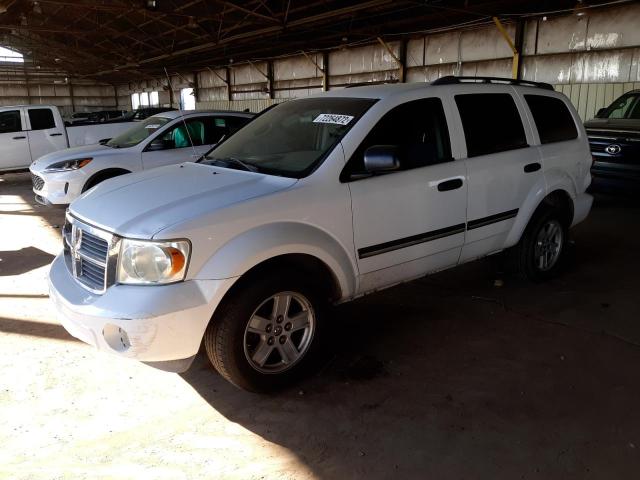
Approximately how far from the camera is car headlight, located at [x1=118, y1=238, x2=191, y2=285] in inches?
105

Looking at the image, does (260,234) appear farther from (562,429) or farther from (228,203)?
(562,429)

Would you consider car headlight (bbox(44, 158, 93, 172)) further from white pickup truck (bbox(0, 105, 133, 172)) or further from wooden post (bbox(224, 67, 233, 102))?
wooden post (bbox(224, 67, 233, 102))

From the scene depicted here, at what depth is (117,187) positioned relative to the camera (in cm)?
343

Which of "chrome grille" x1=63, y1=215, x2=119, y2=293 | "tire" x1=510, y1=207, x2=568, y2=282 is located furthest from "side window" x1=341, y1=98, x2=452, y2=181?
"chrome grille" x1=63, y1=215, x2=119, y2=293

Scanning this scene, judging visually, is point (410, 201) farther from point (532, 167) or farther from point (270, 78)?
point (270, 78)

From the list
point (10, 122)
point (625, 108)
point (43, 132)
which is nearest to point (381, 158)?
point (625, 108)

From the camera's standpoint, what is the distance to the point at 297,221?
9.95 ft

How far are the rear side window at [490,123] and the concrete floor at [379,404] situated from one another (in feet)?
4.43

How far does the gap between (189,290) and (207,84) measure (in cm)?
2782

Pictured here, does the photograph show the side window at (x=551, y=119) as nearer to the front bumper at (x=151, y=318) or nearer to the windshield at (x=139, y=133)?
the front bumper at (x=151, y=318)

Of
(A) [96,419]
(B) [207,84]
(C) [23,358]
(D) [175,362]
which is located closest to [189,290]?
(D) [175,362]

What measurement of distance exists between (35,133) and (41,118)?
39 centimetres

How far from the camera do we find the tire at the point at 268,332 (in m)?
2.84

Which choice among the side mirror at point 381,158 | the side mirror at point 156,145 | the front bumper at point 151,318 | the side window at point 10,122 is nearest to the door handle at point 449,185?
the side mirror at point 381,158
